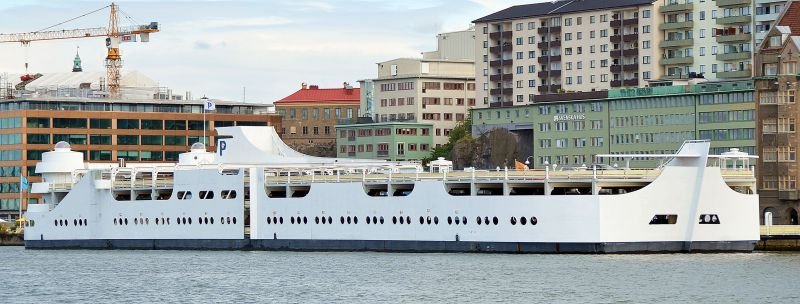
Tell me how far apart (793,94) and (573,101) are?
2551 cm

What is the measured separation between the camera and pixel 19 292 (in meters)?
68.1

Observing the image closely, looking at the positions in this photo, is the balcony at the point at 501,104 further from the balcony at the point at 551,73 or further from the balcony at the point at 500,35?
the balcony at the point at 500,35

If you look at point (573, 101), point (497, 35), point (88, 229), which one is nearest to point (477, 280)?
point (88, 229)

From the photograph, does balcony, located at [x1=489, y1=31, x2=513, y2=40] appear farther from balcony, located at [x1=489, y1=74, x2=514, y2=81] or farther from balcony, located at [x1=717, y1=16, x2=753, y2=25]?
balcony, located at [x1=717, y1=16, x2=753, y2=25]

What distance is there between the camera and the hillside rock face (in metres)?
133

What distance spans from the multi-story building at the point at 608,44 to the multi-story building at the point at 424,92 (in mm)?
6632

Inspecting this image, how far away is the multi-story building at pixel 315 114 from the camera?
550ft

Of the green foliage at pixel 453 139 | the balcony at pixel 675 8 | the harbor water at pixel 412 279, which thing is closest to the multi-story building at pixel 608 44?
the balcony at pixel 675 8

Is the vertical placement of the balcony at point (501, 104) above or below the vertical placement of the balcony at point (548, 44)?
below

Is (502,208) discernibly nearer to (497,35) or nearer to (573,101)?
(573,101)

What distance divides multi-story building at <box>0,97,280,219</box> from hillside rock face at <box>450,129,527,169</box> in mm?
21316

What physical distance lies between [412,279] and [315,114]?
3944 inches

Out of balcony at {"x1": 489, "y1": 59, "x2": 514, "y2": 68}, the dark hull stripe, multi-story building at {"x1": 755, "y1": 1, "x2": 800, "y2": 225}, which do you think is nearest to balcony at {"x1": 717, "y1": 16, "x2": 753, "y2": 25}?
multi-story building at {"x1": 755, "y1": 1, "x2": 800, "y2": 225}

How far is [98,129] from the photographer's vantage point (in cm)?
14362
